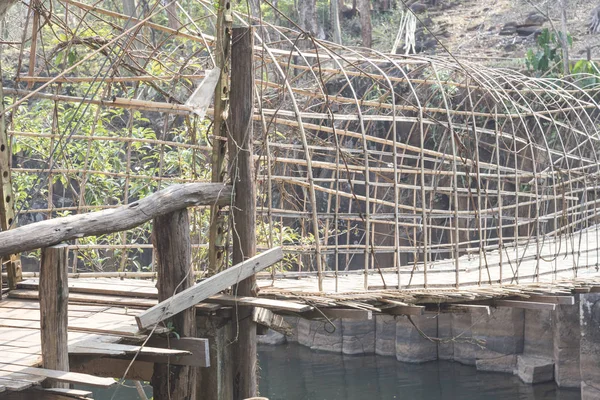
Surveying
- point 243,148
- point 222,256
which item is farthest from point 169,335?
point 243,148

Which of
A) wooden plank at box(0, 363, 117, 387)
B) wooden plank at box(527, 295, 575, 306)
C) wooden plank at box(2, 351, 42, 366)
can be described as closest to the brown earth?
wooden plank at box(527, 295, 575, 306)

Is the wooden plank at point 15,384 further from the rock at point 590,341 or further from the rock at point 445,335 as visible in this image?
the rock at point 445,335

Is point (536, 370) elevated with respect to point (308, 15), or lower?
lower

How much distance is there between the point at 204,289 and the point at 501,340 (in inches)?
308

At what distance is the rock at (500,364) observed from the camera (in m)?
11.5

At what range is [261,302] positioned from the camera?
4.97 metres

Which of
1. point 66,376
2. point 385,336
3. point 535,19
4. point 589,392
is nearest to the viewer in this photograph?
point 66,376

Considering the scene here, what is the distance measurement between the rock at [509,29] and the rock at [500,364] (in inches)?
343

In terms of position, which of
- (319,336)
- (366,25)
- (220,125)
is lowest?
(319,336)

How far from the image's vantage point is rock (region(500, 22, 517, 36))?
17.9 m

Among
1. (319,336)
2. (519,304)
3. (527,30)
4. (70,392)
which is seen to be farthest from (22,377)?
(527,30)

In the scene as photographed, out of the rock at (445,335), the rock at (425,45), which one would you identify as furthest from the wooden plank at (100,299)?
the rock at (425,45)

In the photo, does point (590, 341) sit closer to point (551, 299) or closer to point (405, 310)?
point (551, 299)

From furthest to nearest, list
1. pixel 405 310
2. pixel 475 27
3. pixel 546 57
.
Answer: pixel 475 27 < pixel 546 57 < pixel 405 310
